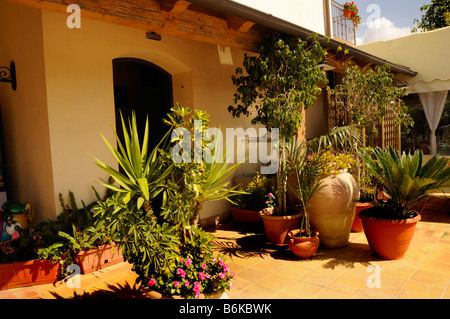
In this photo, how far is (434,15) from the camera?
15.4 m

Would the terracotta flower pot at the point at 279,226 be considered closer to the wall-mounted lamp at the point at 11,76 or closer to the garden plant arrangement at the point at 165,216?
the garden plant arrangement at the point at 165,216

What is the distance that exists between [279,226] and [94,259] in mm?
2442

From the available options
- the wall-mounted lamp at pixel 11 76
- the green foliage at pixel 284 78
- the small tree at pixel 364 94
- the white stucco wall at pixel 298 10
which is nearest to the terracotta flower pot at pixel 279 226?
the green foliage at pixel 284 78

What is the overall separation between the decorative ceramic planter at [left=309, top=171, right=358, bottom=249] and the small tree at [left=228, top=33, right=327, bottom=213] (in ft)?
1.68

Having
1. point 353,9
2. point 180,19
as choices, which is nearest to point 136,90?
point 180,19

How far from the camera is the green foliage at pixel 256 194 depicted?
570 cm

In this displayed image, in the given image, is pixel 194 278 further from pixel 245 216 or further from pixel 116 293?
pixel 245 216

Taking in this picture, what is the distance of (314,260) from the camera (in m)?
4.21

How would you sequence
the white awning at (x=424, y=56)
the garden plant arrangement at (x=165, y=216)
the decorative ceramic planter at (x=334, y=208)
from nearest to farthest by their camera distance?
the garden plant arrangement at (x=165, y=216) < the decorative ceramic planter at (x=334, y=208) < the white awning at (x=424, y=56)

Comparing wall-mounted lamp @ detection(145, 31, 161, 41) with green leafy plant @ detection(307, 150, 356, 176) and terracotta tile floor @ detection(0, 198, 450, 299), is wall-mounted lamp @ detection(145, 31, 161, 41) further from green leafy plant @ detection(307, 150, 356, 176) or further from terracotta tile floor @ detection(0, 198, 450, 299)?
terracotta tile floor @ detection(0, 198, 450, 299)

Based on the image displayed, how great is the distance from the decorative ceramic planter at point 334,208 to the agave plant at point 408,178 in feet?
1.50

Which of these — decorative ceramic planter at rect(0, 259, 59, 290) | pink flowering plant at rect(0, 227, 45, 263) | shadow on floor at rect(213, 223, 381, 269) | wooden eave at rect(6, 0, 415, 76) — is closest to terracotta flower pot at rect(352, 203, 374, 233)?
shadow on floor at rect(213, 223, 381, 269)

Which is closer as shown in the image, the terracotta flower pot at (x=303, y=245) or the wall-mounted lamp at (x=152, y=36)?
the terracotta flower pot at (x=303, y=245)
